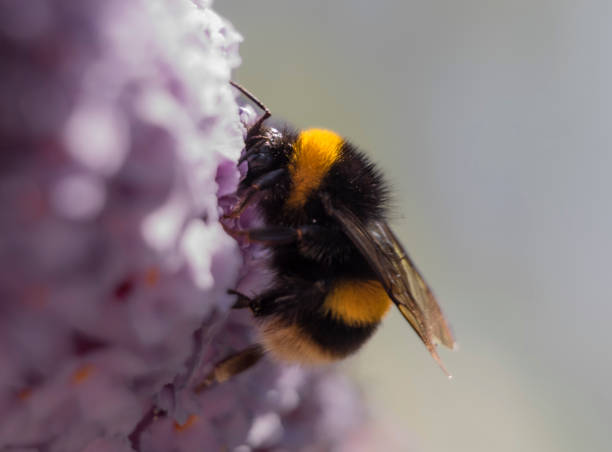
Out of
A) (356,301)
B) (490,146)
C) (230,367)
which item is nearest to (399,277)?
(356,301)

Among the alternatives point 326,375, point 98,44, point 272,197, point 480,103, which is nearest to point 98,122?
point 98,44

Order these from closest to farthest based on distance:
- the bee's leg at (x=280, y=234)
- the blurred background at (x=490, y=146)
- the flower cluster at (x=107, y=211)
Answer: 1. the flower cluster at (x=107, y=211)
2. the bee's leg at (x=280, y=234)
3. the blurred background at (x=490, y=146)

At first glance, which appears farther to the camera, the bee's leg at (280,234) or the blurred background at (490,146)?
the blurred background at (490,146)

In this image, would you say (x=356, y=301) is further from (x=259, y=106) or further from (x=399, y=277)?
(x=259, y=106)

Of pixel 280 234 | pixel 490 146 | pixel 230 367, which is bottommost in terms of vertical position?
pixel 230 367

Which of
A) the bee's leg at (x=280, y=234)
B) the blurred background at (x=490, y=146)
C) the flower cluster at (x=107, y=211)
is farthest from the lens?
the blurred background at (x=490, y=146)

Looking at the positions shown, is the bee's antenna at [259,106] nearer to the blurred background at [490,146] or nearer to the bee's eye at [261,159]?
the bee's eye at [261,159]

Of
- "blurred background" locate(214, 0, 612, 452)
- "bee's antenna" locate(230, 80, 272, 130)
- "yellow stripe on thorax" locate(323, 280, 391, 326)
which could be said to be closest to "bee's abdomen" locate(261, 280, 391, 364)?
"yellow stripe on thorax" locate(323, 280, 391, 326)

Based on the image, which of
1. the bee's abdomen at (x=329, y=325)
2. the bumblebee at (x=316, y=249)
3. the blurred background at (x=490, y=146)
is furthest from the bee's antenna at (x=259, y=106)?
the blurred background at (x=490, y=146)
